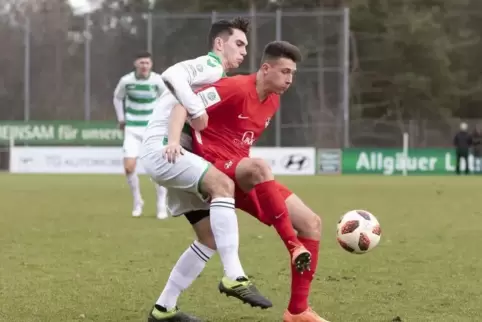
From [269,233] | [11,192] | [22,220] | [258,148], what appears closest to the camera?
[269,233]

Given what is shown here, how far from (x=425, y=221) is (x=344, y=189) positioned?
28.1 feet

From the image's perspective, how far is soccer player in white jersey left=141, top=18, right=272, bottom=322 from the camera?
5.02 metres

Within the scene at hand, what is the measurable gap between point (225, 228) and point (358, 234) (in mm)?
1023

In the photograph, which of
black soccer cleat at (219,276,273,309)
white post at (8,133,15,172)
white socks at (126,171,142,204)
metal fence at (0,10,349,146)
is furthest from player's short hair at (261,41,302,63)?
white post at (8,133,15,172)

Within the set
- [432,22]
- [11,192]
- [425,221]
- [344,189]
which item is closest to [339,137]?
[344,189]

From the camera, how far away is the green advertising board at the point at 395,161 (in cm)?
3234

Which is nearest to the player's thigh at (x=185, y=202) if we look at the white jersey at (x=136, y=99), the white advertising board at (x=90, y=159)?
the white jersey at (x=136, y=99)

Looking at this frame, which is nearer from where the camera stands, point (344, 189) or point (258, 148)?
point (344, 189)

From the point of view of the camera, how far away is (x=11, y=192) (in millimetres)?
19234

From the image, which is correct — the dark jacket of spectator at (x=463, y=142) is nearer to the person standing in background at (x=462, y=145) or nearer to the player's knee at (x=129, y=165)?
the person standing in background at (x=462, y=145)

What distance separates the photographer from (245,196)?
5312 mm

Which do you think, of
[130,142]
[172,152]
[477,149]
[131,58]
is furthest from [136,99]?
[477,149]

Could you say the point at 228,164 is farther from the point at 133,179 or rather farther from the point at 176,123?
the point at 133,179

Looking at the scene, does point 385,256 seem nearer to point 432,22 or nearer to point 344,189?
point 344,189
